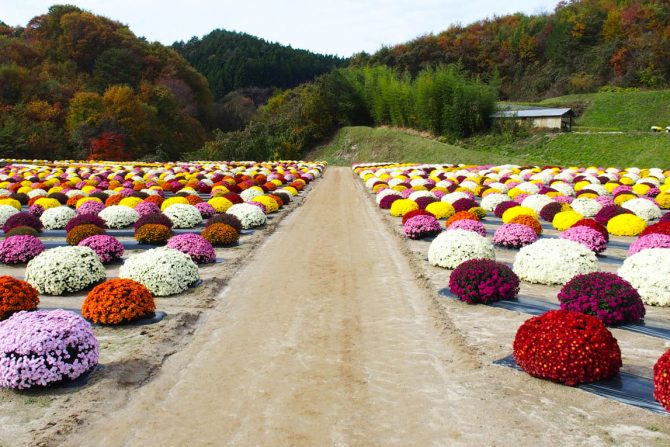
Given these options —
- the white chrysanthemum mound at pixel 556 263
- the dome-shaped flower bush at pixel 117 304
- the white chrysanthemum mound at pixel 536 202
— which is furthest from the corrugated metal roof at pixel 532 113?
the dome-shaped flower bush at pixel 117 304

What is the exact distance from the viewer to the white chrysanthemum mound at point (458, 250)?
1723 cm

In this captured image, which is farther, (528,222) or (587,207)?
(587,207)

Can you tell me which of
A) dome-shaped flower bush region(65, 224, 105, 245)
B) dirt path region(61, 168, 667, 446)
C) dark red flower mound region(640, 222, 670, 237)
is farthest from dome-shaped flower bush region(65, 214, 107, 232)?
dark red flower mound region(640, 222, 670, 237)

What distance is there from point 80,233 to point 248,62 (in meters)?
153

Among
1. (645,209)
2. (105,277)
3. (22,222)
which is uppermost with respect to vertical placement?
(645,209)

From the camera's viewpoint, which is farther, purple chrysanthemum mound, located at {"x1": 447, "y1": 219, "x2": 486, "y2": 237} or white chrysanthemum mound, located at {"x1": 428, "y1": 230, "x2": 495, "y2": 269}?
purple chrysanthemum mound, located at {"x1": 447, "y1": 219, "x2": 486, "y2": 237}

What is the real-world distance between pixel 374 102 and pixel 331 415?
303ft

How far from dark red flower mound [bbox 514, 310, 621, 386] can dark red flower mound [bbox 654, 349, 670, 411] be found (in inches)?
41.7

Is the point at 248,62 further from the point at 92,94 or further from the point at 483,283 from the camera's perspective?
the point at 483,283

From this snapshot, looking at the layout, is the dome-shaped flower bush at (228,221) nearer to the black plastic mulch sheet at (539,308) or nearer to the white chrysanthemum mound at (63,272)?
the white chrysanthemum mound at (63,272)

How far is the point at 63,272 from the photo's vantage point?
49.2ft

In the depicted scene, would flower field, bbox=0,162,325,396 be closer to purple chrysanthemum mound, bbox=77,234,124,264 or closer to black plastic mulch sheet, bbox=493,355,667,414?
purple chrysanthemum mound, bbox=77,234,124,264

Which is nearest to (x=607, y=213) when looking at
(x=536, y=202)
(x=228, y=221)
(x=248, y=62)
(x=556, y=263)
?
(x=536, y=202)

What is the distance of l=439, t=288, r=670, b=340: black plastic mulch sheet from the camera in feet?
38.7
